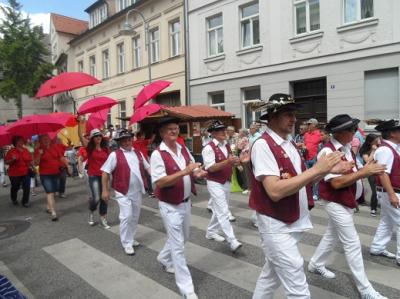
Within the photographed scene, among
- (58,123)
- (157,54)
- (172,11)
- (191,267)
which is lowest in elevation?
(191,267)

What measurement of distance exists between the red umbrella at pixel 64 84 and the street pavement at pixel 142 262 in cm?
268

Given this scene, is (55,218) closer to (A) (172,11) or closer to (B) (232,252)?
(B) (232,252)

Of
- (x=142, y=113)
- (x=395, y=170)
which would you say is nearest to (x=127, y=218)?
(x=142, y=113)

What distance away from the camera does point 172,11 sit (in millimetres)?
20375

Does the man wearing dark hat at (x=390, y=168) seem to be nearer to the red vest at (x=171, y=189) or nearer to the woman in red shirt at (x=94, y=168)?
the red vest at (x=171, y=189)

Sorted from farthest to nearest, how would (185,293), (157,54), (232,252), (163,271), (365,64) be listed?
(157,54) < (365,64) < (232,252) < (163,271) < (185,293)

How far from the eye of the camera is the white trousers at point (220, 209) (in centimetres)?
560

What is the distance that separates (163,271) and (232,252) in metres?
1.11

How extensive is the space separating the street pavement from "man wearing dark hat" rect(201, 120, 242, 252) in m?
0.23

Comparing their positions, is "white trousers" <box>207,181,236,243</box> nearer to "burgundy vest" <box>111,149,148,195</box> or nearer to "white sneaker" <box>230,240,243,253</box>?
"white sneaker" <box>230,240,243,253</box>

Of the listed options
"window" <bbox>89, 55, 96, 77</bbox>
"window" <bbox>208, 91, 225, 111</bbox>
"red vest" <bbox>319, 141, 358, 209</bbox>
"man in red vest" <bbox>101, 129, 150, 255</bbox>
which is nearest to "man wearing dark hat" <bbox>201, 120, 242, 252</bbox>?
"man in red vest" <bbox>101, 129, 150, 255</bbox>

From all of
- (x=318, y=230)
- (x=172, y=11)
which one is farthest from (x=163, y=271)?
(x=172, y=11)

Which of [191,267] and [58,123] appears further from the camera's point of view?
[58,123]

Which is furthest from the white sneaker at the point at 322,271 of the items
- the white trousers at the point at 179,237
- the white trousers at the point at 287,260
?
the white trousers at the point at 287,260
